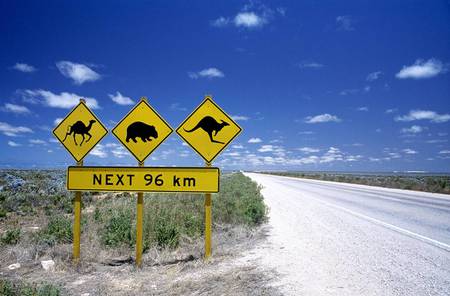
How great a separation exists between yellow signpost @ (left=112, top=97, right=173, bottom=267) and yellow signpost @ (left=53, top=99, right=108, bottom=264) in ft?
1.47

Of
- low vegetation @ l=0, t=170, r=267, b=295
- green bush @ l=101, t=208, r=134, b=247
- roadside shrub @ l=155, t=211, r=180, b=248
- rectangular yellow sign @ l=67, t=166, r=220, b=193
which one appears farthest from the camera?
green bush @ l=101, t=208, r=134, b=247

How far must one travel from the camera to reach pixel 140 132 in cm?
756

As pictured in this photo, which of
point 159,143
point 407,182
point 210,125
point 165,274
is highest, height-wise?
point 210,125

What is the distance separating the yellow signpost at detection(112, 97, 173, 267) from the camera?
7.54 m

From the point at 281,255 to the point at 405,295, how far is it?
→ 281cm

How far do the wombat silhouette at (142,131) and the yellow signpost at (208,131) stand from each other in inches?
18.6

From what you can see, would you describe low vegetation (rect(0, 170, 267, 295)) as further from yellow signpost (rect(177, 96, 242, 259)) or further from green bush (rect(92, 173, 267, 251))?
yellow signpost (rect(177, 96, 242, 259))

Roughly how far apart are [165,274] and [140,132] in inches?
100

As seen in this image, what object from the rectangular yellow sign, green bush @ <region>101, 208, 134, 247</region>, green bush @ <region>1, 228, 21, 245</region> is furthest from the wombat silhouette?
green bush @ <region>1, 228, 21, 245</region>

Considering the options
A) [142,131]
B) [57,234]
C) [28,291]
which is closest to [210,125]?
[142,131]

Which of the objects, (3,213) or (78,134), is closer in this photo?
(78,134)

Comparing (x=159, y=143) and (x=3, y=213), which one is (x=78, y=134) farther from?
(x=3, y=213)

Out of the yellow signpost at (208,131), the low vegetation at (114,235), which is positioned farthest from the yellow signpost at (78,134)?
the yellow signpost at (208,131)

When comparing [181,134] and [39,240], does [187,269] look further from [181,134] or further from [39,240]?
[39,240]
